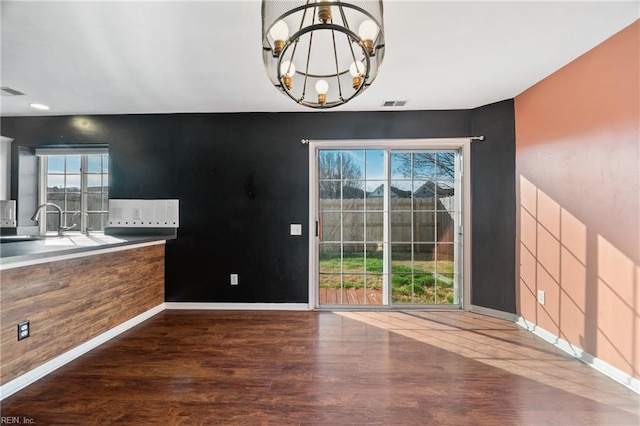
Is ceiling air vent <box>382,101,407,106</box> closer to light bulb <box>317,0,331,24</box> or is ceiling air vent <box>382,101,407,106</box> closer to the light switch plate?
the light switch plate

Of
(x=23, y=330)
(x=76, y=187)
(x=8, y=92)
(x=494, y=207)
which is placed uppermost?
(x=8, y=92)

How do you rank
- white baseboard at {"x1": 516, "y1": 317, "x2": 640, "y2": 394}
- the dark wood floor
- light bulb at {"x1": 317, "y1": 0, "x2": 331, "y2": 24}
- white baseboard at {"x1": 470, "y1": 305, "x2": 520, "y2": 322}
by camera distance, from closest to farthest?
light bulb at {"x1": 317, "y1": 0, "x2": 331, "y2": 24}
the dark wood floor
white baseboard at {"x1": 516, "y1": 317, "x2": 640, "y2": 394}
white baseboard at {"x1": 470, "y1": 305, "x2": 520, "y2": 322}

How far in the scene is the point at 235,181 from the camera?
3.54m

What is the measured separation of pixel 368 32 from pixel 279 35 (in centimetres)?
41

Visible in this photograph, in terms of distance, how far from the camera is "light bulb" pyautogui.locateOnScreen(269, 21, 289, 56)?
1.31 metres

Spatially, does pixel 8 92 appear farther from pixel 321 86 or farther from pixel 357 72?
pixel 357 72

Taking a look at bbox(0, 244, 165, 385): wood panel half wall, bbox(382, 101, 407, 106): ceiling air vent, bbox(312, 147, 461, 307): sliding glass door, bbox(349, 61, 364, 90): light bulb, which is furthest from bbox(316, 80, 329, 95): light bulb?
bbox(0, 244, 165, 385): wood panel half wall

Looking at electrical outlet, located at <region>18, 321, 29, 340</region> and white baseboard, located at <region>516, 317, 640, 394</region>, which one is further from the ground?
electrical outlet, located at <region>18, 321, 29, 340</region>

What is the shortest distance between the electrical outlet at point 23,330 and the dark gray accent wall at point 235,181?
1597 millimetres

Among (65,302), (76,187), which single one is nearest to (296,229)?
(65,302)

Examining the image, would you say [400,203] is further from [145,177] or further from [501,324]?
[145,177]

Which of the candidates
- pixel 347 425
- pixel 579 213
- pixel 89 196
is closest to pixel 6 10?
pixel 89 196

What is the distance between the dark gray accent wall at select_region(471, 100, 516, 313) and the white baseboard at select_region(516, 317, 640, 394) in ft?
0.94

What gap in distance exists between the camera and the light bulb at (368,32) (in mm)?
1299
